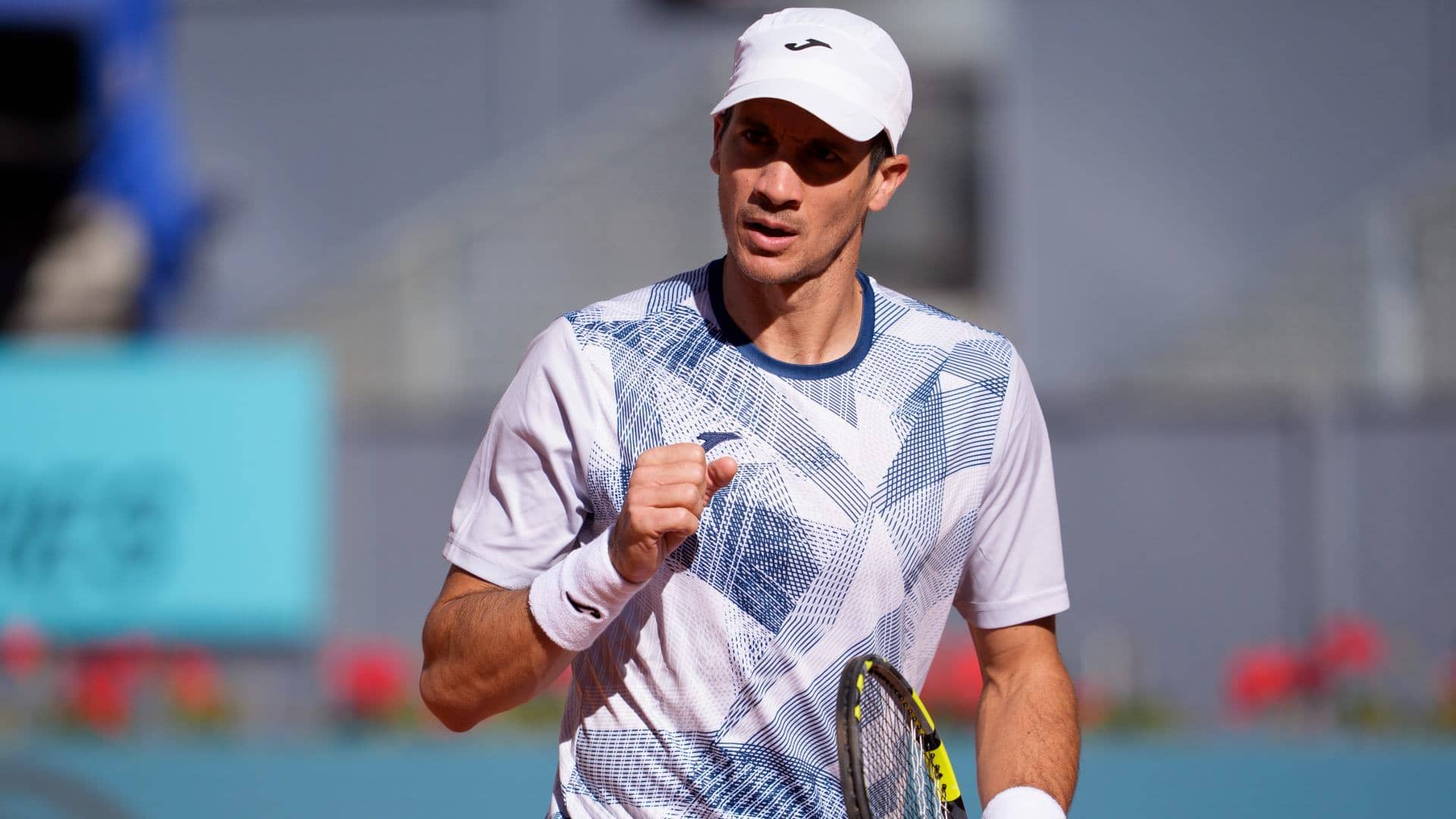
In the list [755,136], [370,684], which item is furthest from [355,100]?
[755,136]

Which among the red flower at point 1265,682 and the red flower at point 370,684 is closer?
the red flower at point 1265,682

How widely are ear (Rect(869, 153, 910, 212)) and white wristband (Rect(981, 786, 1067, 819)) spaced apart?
3.02 feet

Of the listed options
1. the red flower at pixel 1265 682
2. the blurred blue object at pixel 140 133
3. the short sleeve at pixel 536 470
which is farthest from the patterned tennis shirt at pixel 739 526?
the blurred blue object at pixel 140 133

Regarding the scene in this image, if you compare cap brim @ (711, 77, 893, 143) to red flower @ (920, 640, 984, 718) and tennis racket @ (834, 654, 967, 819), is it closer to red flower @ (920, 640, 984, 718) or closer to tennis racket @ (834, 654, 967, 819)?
tennis racket @ (834, 654, 967, 819)

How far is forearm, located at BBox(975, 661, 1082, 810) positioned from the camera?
281 cm

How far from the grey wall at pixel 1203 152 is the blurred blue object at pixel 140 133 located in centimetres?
571

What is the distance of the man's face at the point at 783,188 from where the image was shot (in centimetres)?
270

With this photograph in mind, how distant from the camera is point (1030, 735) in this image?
9.37 feet

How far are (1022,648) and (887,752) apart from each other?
14.1 inches

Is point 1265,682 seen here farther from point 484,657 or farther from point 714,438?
point 484,657

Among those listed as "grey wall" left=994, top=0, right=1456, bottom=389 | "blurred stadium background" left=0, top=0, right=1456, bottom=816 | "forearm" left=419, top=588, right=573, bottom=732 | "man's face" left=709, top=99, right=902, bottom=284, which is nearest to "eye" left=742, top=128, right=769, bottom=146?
"man's face" left=709, top=99, right=902, bottom=284

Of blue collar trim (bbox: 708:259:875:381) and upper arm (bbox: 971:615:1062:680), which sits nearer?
blue collar trim (bbox: 708:259:875:381)

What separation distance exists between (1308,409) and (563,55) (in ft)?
21.7

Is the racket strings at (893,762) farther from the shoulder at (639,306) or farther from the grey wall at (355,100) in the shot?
the grey wall at (355,100)
